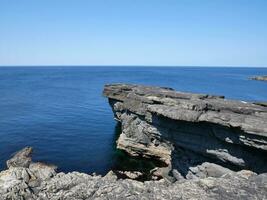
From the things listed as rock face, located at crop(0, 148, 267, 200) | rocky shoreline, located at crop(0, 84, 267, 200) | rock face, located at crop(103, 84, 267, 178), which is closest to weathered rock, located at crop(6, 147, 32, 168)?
rocky shoreline, located at crop(0, 84, 267, 200)

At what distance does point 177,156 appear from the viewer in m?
35.6

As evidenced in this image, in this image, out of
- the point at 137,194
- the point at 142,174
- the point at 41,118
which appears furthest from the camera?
the point at 41,118

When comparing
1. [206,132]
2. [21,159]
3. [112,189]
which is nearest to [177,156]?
[206,132]

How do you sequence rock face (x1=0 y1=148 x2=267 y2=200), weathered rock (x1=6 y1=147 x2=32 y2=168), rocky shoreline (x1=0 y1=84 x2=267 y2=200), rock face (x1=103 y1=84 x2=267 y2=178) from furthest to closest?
weathered rock (x1=6 y1=147 x2=32 y2=168) < rock face (x1=103 y1=84 x2=267 y2=178) < rocky shoreline (x1=0 y1=84 x2=267 y2=200) < rock face (x1=0 y1=148 x2=267 y2=200)

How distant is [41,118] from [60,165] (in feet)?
98.3

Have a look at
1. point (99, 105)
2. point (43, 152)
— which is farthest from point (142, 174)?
point (99, 105)

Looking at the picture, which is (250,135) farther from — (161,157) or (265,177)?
(161,157)

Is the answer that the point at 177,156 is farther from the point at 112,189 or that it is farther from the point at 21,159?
the point at 112,189

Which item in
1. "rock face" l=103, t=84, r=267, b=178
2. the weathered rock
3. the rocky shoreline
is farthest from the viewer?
the weathered rock

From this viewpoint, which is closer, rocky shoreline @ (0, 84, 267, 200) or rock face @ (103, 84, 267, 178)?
rocky shoreline @ (0, 84, 267, 200)

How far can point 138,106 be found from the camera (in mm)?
43156

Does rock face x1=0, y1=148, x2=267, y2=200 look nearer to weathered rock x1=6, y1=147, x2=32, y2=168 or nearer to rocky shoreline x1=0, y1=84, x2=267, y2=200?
rocky shoreline x1=0, y1=84, x2=267, y2=200

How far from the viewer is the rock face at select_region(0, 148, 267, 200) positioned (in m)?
11.5

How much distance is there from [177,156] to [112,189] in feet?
80.5
